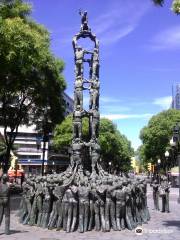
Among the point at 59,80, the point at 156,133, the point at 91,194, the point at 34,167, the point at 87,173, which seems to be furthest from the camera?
the point at 34,167

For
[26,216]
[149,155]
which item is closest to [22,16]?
[26,216]

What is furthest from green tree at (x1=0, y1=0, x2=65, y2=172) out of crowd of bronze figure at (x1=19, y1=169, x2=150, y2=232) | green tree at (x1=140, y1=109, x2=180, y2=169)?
green tree at (x1=140, y1=109, x2=180, y2=169)

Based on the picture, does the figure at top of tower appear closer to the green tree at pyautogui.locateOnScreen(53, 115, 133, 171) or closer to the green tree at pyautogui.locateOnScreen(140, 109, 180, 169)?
the green tree at pyautogui.locateOnScreen(53, 115, 133, 171)

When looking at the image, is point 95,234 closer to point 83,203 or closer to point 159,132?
point 83,203

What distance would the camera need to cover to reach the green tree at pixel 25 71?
21395 millimetres

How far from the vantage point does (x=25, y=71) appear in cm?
2478

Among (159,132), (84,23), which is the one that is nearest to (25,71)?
(84,23)

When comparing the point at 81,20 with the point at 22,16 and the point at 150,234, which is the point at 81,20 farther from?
the point at 150,234

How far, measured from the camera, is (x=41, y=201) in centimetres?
1653

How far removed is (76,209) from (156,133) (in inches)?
2265

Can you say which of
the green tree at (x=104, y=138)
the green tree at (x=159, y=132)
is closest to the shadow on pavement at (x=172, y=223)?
the green tree at (x=104, y=138)

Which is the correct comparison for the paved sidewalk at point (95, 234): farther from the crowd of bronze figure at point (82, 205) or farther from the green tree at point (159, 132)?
the green tree at point (159, 132)

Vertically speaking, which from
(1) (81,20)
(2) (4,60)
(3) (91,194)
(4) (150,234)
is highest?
(1) (81,20)

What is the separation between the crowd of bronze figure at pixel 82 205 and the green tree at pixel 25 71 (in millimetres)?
7315
